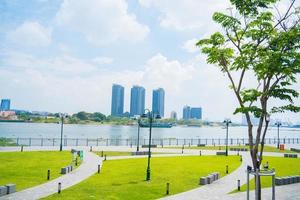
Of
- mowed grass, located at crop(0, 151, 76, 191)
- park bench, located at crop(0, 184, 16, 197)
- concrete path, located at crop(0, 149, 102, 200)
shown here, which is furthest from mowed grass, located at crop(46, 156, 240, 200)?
mowed grass, located at crop(0, 151, 76, 191)

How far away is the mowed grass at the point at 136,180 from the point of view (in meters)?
22.6

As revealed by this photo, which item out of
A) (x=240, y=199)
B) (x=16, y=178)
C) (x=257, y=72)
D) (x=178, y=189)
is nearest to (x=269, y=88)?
(x=257, y=72)

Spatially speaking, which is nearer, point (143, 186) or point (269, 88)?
point (269, 88)

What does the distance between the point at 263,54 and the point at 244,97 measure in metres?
2.34

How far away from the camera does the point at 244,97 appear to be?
16.8 meters

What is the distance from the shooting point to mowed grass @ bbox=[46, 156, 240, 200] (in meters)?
22.6

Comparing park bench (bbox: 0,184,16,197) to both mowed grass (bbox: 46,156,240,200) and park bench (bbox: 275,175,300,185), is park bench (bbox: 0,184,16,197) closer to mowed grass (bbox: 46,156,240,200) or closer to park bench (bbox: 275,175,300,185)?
mowed grass (bbox: 46,156,240,200)

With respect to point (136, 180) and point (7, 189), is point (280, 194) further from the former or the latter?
point (7, 189)

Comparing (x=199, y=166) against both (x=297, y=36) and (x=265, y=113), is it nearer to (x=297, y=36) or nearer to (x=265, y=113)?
(x=265, y=113)

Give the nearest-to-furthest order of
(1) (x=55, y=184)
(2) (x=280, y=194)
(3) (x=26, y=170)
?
(2) (x=280, y=194) < (1) (x=55, y=184) < (3) (x=26, y=170)

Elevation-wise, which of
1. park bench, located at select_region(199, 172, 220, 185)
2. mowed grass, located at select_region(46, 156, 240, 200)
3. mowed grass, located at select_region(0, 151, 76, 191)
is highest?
park bench, located at select_region(199, 172, 220, 185)

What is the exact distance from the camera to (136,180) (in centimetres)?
2839

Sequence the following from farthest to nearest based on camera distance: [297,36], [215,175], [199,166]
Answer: [199,166] → [215,175] → [297,36]

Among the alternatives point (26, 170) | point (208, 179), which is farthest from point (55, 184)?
point (208, 179)
